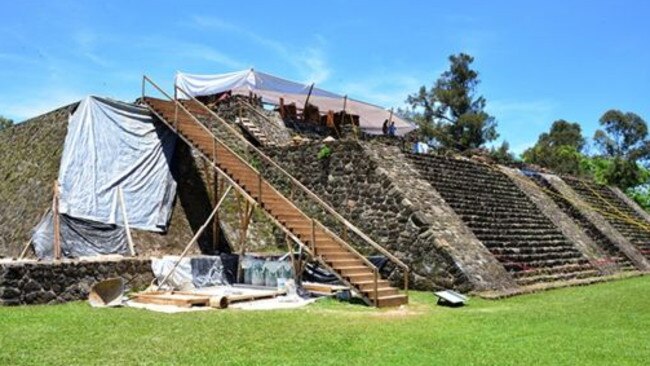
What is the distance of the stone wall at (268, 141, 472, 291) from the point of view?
1405 centimetres

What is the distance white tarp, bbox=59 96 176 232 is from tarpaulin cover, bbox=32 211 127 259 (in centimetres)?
18

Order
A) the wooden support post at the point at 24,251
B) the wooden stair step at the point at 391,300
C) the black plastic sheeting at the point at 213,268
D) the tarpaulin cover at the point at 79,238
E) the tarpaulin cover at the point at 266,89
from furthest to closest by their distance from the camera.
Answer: the tarpaulin cover at the point at 266,89, the black plastic sheeting at the point at 213,268, the tarpaulin cover at the point at 79,238, the wooden support post at the point at 24,251, the wooden stair step at the point at 391,300

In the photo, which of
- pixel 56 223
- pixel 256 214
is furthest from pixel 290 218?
pixel 56 223

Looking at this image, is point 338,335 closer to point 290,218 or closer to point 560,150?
point 290,218

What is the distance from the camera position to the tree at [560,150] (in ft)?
139

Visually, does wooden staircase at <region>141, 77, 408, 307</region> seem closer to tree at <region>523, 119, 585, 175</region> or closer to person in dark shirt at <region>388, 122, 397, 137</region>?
person in dark shirt at <region>388, 122, 397, 137</region>

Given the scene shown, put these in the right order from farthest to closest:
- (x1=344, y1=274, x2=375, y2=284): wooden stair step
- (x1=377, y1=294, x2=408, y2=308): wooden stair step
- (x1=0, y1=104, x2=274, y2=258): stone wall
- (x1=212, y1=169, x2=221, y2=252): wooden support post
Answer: (x1=212, y1=169, x2=221, y2=252): wooden support post < (x1=0, y1=104, x2=274, y2=258): stone wall < (x1=344, y1=274, x2=375, y2=284): wooden stair step < (x1=377, y1=294, x2=408, y2=308): wooden stair step

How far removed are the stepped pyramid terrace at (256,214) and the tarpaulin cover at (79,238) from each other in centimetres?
3

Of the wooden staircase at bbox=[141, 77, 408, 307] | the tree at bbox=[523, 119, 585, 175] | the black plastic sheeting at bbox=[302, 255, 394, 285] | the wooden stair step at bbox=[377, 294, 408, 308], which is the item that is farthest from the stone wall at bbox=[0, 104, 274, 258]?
the tree at bbox=[523, 119, 585, 175]

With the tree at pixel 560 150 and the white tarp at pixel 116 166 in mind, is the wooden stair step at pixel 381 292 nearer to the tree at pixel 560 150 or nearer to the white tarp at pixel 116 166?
the white tarp at pixel 116 166

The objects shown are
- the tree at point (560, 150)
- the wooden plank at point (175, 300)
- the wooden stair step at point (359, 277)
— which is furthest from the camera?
the tree at point (560, 150)

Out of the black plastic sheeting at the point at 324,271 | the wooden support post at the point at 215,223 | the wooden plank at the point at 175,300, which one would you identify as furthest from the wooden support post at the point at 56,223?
the black plastic sheeting at the point at 324,271

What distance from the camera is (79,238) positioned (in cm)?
1431

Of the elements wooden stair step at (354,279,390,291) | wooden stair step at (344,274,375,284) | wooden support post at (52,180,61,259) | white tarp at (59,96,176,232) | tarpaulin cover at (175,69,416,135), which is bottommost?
wooden stair step at (354,279,390,291)
